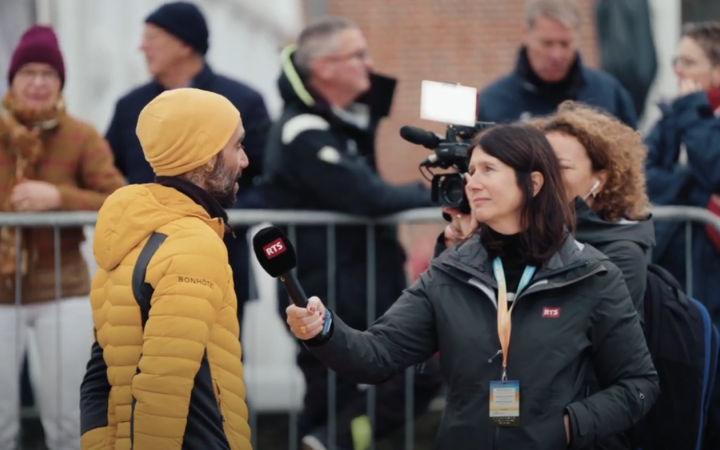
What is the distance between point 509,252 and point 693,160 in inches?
88.6

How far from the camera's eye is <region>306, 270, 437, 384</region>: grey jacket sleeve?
3889 mm

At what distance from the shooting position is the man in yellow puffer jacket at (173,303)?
3650mm

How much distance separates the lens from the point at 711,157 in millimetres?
5926

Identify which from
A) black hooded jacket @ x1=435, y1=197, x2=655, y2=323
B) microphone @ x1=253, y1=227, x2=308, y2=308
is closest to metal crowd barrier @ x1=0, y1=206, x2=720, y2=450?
black hooded jacket @ x1=435, y1=197, x2=655, y2=323

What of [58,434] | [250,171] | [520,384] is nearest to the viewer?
[520,384]

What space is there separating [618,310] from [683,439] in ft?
2.88

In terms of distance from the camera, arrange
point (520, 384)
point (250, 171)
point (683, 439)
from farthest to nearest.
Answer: point (250, 171) < point (683, 439) < point (520, 384)

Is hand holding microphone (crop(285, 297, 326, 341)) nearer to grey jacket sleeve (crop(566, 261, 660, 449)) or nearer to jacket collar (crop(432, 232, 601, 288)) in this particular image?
jacket collar (crop(432, 232, 601, 288))

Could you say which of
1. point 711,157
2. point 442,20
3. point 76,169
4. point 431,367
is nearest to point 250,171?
point 76,169

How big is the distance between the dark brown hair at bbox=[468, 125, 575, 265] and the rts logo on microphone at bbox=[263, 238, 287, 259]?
31.2 inches

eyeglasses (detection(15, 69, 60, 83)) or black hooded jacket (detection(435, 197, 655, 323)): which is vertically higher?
eyeglasses (detection(15, 69, 60, 83))

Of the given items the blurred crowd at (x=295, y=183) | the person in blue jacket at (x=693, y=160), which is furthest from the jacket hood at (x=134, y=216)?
the person in blue jacket at (x=693, y=160)

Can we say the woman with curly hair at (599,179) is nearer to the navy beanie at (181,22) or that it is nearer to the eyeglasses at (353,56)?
the eyeglasses at (353,56)

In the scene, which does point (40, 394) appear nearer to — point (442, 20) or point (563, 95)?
point (563, 95)
